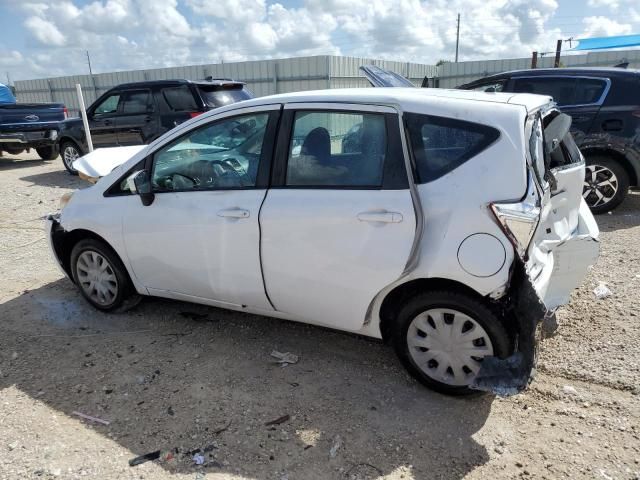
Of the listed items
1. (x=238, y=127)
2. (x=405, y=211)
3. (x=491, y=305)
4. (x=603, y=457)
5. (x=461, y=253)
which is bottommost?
(x=603, y=457)

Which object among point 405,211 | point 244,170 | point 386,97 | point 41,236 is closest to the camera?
point 405,211

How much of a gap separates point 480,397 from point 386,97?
72.8 inches

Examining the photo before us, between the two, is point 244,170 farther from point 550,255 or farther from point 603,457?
point 603,457

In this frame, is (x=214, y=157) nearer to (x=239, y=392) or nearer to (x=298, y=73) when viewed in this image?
(x=239, y=392)

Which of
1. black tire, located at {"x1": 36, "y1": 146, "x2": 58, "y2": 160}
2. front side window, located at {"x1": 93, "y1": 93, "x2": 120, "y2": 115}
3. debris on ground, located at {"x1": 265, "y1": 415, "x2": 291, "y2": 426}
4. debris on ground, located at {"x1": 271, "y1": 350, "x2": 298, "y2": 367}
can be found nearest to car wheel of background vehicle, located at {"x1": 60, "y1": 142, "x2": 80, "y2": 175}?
front side window, located at {"x1": 93, "y1": 93, "x2": 120, "y2": 115}

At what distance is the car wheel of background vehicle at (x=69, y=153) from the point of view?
1103 centimetres

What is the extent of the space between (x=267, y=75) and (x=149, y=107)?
9282mm

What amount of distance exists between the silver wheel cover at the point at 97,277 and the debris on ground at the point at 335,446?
7.41ft

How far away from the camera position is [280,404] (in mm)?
2945

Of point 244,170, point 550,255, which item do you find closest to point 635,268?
point 550,255

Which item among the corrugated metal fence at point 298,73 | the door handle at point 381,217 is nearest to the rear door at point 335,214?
the door handle at point 381,217

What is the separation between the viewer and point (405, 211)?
2650mm

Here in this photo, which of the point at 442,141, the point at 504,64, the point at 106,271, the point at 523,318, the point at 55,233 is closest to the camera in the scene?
the point at 523,318

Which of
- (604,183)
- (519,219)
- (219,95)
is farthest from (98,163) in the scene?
(604,183)
